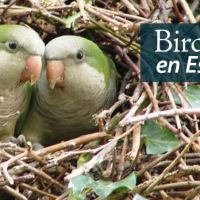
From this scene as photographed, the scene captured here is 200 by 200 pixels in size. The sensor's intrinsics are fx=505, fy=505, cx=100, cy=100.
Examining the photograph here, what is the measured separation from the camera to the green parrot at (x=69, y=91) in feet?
9.32

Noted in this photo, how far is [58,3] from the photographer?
2.83 meters

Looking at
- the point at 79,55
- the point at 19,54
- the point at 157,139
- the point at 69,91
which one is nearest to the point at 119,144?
the point at 157,139

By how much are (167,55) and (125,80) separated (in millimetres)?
333

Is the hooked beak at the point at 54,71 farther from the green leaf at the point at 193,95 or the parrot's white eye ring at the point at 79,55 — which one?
the green leaf at the point at 193,95

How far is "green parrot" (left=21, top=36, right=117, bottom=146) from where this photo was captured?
2.84 m

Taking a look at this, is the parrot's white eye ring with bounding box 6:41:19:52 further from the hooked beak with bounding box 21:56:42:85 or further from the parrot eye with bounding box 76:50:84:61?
the parrot eye with bounding box 76:50:84:61

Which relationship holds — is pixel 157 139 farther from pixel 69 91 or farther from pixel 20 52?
pixel 20 52

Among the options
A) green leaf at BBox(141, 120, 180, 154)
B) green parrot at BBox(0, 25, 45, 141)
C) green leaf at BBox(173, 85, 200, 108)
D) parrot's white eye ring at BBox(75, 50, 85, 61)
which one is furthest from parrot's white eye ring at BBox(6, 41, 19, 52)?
green leaf at BBox(173, 85, 200, 108)

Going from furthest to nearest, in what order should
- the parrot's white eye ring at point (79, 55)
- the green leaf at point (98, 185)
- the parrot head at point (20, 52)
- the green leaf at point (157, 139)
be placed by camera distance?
the parrot's white eye ring at point (79, 55)
the parrot head at point (20, 52)
the green leaf at point (157, 139)
the green leaf at point (98, 185)

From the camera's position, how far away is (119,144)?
2781 millimetres

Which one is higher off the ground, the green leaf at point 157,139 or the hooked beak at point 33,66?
the hooked beak at point 33,66

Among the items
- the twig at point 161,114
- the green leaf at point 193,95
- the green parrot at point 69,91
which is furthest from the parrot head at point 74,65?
the twig at point 161,114

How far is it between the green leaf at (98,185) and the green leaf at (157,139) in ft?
0.84

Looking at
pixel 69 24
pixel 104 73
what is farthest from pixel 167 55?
pixel 69 24
